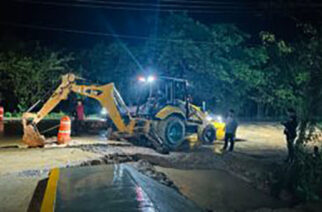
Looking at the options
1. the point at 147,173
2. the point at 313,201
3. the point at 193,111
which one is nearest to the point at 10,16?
the point at 193,111

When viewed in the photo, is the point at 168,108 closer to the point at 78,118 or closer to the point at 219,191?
the point at 219,191

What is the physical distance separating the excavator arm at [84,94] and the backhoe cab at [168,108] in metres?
0.81

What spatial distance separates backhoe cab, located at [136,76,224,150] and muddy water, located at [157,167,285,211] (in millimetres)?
2973

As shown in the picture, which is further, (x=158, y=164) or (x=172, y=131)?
(x=172, y=131)

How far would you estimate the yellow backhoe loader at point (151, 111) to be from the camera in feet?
35.3

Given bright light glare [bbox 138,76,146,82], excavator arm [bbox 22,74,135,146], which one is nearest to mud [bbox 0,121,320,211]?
excavator arm [bbox 22,74,135,146]

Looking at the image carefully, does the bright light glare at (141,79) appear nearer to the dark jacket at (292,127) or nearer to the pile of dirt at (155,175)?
the pile of dirt at (155,175)

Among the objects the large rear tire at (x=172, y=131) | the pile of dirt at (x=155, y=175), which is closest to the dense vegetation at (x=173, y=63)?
the large rear tire at (x=172, y=131)

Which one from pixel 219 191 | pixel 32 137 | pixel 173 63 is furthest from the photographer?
pixel 173 63

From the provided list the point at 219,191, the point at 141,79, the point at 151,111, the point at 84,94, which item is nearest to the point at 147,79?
the point at 141,79

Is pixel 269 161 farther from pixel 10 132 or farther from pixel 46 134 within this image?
pixel 10 132

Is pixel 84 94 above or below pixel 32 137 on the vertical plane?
above

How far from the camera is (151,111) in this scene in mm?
11922

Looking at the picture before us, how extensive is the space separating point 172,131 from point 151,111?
1.20 meters
